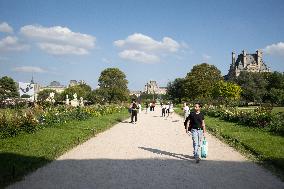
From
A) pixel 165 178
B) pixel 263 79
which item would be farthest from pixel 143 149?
pixel 263 79

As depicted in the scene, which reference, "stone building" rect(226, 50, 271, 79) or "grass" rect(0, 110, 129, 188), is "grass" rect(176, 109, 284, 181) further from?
"stone building" rect(226, 50, 271, 79)

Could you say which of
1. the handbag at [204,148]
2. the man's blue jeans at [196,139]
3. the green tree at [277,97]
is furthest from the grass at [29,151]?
the green tree at [277,97]

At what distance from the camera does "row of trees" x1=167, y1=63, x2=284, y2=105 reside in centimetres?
7562

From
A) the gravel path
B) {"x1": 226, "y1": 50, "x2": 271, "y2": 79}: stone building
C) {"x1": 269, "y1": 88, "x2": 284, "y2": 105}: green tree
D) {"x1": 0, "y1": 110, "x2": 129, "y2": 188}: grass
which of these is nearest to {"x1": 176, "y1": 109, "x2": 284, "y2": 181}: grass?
the gravel path

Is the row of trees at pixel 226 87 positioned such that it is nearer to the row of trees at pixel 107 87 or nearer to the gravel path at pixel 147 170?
the row of trees at pixel 107 87

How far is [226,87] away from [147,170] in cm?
6879

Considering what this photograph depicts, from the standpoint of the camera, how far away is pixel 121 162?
408 inches

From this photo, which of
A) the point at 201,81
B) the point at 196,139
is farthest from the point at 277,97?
the point at 196,139

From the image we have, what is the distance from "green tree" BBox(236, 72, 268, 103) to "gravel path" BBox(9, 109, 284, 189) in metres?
72.5

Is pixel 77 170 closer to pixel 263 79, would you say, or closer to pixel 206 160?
pixel 206 160

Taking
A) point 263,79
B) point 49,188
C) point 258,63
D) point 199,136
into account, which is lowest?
point 49,188

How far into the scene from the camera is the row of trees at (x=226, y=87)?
75625 millimetres

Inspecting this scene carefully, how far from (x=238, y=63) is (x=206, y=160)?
123 meters

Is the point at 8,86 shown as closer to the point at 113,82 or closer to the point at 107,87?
the point at 107,87
